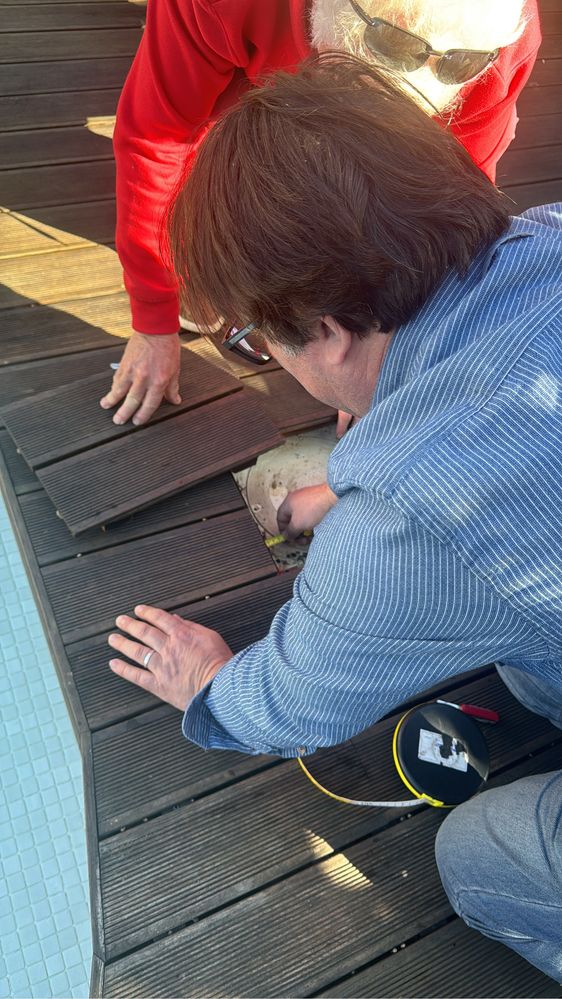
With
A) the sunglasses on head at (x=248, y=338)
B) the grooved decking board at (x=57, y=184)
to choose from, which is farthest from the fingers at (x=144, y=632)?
the grooved decking board at (x=57, y=184)

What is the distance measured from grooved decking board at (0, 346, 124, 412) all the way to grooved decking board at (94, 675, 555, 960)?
101 cm

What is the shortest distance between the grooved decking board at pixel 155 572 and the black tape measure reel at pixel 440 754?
0.47 meters

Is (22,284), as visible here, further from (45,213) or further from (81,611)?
(81,611)

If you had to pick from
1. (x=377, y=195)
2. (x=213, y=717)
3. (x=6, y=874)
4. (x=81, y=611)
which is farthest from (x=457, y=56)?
(x=6, y=874)

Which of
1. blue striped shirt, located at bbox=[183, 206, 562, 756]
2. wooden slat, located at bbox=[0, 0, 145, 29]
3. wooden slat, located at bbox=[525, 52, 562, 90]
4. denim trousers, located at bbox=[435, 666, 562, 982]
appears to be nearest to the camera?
blue striped shirt, located at bbox=[183, 206, 562, 756]

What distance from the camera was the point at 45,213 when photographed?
2020mm

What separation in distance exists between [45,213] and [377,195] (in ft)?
5.21

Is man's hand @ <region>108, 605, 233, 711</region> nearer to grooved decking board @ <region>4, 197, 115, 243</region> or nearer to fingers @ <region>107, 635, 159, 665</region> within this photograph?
fingers @ <region>107, 635, 159, 665</region>

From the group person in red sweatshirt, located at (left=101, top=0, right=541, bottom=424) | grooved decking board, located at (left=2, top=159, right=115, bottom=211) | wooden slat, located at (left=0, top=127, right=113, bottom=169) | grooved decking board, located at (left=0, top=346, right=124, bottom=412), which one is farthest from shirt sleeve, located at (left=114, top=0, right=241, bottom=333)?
wooden slat, located at (left=0, top=127, right=113, bottom=169)

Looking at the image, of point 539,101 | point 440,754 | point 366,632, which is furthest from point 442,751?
point 539,101

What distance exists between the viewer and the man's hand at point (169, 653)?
129cm

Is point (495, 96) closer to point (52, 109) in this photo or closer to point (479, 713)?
point (479, 713)

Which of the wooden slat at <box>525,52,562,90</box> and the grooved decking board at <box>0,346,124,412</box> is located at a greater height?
the wooden slat at <box>525,52,562,90</box>

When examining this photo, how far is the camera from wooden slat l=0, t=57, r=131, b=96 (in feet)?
7.29
